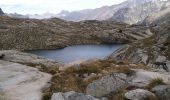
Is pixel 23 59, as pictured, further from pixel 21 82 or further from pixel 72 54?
pixel 72 54

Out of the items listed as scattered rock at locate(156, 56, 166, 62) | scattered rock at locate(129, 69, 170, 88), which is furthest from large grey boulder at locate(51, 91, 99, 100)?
scattered rock at locate(156, 56, 166, 62)

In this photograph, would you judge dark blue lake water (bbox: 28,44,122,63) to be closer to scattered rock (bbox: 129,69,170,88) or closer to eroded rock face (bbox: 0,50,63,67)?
eroded rock face (bbox: 0,50,63,67)

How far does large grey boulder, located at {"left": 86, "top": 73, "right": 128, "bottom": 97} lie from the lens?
2323 centimetres

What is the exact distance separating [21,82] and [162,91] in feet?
43.1

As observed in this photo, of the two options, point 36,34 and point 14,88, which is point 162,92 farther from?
point 36,34

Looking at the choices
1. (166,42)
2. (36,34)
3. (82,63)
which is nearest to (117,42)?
A: (36,34)

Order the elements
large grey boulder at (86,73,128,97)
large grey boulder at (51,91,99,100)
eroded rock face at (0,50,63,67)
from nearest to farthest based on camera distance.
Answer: large grey boulder at (51,91,99,100) → large grey boulder at (86,73,128,97) → eroded rock face at (0,50,63,67)

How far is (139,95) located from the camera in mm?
20672

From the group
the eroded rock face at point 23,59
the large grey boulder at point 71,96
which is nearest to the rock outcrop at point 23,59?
the eroded rock face at point 23,59

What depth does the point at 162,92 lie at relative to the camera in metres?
20.6

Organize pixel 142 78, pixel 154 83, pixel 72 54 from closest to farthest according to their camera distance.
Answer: pixel 154 83
pixel 142 78
pixel 72 54

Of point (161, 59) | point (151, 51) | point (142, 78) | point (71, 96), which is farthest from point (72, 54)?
point (71, 96)

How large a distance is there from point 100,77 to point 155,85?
14.6 feet

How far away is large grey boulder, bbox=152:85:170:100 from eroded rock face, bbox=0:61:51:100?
8.18 metres
